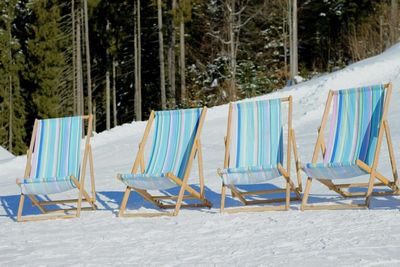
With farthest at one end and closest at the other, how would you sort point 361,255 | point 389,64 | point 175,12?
point 175,12 < point 389,64 < point 361,255

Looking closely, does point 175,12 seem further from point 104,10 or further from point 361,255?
point 361,255

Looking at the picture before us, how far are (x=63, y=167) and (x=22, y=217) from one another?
1.82 feet

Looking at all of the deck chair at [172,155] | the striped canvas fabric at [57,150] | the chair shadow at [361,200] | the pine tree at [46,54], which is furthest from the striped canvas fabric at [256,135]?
the pine tree at [46,54]

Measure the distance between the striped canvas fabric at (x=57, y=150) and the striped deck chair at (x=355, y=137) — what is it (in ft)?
6.62

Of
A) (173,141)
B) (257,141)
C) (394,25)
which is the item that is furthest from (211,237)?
(394,25)

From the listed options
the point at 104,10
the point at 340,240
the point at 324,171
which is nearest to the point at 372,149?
the point at 324,171

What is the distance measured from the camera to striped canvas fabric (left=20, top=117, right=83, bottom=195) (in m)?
5.49

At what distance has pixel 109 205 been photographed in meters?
5.91

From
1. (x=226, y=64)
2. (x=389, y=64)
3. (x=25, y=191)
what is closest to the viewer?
(x=25, y=191)

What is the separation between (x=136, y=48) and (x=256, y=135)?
16.8m

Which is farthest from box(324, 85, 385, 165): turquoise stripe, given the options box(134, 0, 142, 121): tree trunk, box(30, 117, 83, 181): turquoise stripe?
box(134, 0, 142, 121): tree trunk

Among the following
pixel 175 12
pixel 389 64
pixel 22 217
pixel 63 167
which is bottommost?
pixel 22 217

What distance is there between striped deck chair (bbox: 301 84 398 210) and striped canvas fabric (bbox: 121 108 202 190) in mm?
1064

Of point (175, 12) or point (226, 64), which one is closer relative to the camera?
point (175, 12)
